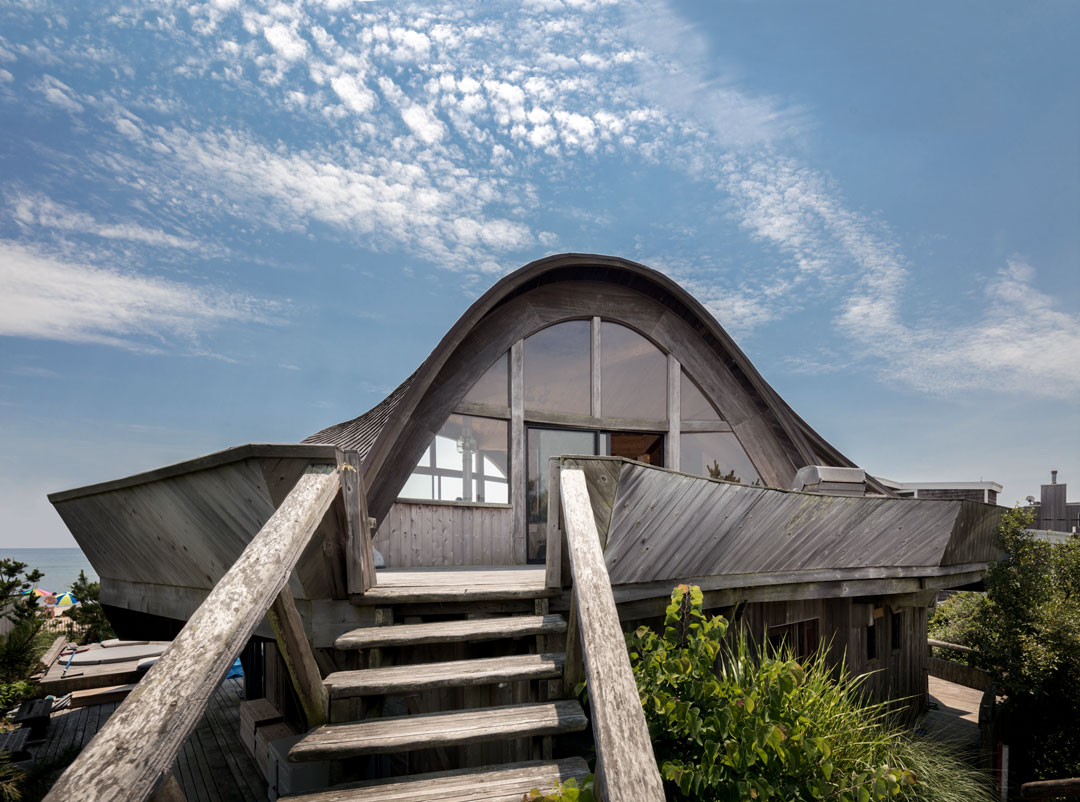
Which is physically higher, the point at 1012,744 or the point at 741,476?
the point at 741,476

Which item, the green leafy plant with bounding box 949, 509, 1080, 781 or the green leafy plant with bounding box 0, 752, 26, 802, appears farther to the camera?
the green leafy plant with bounding box 949, 509, 1080, 781

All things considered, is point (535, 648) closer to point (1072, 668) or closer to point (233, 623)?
point (233, 623)

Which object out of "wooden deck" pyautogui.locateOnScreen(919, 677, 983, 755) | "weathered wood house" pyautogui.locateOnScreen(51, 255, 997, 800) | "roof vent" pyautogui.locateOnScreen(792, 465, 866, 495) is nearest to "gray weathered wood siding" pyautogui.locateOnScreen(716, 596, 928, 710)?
"weathered wood house" pyautogui.locateOnScreen(51, 255, 997, 800)

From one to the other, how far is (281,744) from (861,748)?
3925 mm

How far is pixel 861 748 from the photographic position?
3.27 meters

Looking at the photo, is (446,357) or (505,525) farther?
(505,525)

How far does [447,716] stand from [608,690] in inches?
48.6

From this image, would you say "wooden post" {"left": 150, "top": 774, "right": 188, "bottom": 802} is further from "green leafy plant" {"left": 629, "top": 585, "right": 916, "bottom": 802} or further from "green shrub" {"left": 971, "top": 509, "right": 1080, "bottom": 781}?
"green shrub" {"left": 971, "top": 509, "right": 1080, "bottom": 781}

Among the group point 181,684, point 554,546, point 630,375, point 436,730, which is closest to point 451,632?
point 436,730

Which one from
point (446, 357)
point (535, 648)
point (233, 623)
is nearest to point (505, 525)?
point (446, 357)

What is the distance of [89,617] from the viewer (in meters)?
13.0

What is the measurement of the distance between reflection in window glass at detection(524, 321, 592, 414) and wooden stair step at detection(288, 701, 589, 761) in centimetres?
465

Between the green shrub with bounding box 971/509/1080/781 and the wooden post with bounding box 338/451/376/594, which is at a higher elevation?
the wooden post with bounding box 338/451/376/594

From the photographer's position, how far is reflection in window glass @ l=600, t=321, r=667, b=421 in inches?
313
